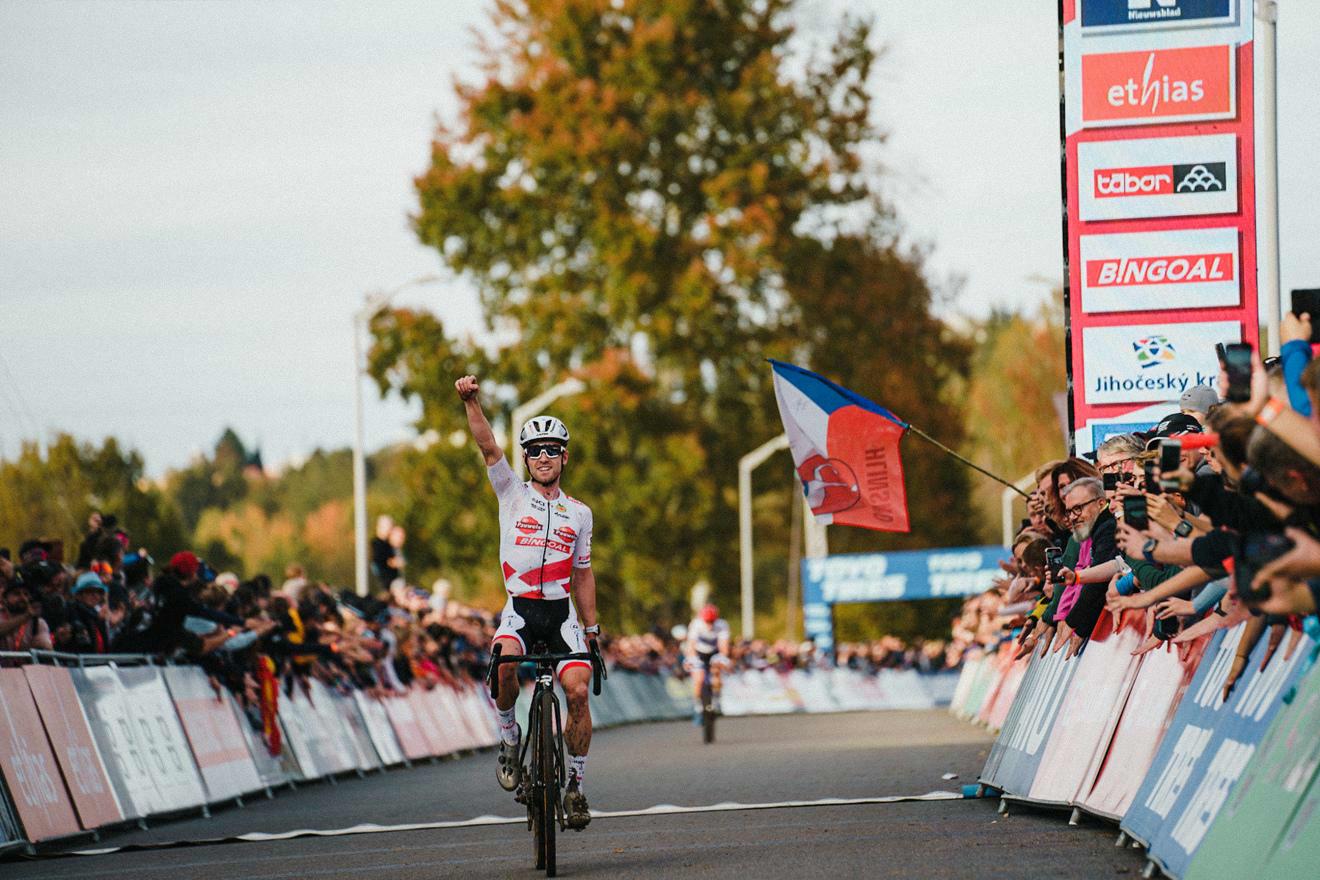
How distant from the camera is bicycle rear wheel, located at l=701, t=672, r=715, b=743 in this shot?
3119cm

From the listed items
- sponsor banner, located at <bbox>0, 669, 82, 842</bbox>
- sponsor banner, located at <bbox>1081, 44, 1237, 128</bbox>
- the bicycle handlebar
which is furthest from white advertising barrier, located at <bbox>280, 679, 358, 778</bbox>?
the bicycle handlebar

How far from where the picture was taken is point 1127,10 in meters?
17.0

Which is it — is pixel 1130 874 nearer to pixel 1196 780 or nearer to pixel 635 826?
pixel 1196 780

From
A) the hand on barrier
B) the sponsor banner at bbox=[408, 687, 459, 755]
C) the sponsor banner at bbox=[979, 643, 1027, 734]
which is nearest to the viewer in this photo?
the hand on barrier

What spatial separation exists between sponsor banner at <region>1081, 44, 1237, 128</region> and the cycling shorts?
22.0 ft

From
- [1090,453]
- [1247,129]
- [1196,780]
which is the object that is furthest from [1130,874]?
[1247,129]

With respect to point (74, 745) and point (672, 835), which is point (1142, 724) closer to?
point (672, 835)

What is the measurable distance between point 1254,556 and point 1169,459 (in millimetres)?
762

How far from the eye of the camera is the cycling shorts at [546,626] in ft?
40.2

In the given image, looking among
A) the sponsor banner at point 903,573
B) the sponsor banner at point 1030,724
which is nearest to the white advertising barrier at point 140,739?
the sponsor banner at point 1030,724

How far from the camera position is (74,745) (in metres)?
15.5

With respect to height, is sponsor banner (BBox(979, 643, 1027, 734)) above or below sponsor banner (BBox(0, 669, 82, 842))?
below

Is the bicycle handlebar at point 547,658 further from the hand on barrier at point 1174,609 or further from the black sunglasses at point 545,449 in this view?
the hand on barrier at point 1174,609

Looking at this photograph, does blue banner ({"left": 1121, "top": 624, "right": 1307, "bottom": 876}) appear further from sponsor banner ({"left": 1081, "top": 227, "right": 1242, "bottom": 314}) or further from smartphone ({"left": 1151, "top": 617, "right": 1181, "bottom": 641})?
sponsor banner ({"left": 1081, "top": 227, "right": 1242, "bottom": 314})
